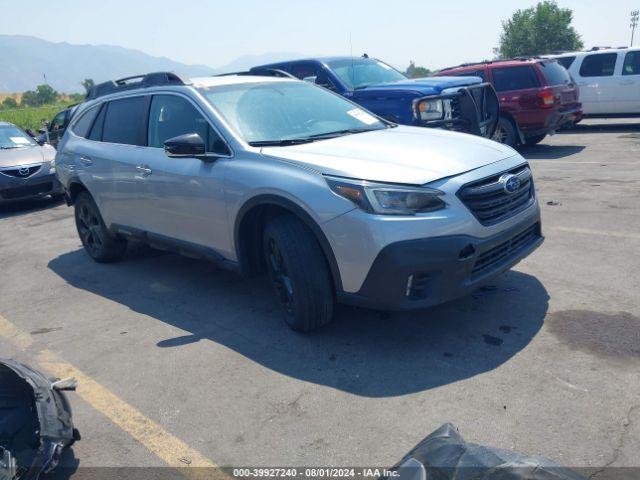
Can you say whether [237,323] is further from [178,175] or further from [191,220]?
[178,175]

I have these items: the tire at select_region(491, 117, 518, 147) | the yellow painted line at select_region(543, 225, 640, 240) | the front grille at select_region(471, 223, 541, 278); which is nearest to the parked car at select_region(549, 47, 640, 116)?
the tire at select_region(491, 117, 518, 147)

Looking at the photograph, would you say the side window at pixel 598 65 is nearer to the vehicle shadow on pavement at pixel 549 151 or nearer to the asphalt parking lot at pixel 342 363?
the vehicle shadow on pavement at pixel 549 151

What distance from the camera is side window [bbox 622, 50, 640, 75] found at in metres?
13.2

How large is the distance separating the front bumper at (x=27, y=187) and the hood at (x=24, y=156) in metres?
0.28

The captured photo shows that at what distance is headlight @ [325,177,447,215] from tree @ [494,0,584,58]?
216 feet

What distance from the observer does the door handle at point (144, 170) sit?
16.2 feet

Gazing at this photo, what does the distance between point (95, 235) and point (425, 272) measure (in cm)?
418

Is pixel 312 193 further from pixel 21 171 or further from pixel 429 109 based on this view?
pixel 21 171

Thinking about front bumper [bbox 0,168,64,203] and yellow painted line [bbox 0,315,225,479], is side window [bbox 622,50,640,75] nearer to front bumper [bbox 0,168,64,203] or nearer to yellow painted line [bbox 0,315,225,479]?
front bumper [bbox 0,168,64,203]

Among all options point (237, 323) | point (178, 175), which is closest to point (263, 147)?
point (178, 175)

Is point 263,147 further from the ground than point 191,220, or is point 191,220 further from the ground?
point 263,147

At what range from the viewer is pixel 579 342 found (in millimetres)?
3561

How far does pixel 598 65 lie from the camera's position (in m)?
13.7

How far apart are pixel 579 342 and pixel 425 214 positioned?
125 cm
